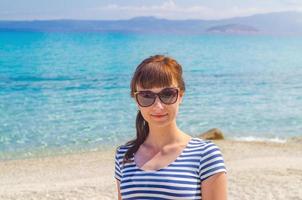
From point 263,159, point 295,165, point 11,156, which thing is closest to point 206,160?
point 295,165

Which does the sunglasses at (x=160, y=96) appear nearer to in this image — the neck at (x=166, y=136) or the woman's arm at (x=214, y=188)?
the neck at (x=166, y=136)

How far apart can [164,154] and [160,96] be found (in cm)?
26

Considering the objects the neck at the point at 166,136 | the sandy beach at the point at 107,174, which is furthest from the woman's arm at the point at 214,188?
the sandy beach at the point at 107,174

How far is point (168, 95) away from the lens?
2795 mm

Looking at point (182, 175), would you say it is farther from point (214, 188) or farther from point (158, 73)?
point (158, 73)

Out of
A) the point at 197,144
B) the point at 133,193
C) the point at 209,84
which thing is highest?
the point at 197,144

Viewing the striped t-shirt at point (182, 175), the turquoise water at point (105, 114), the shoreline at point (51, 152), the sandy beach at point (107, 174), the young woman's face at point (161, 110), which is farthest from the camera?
the turquoise water at point (105, 114)

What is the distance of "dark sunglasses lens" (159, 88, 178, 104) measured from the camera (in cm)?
279

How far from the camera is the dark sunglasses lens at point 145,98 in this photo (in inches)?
111

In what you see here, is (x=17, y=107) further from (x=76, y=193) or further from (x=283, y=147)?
(x=76, y=193)

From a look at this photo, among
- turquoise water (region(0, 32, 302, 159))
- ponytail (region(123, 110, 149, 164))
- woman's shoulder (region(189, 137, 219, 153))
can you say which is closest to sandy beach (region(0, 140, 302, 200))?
turquoise water (region(0, 32, 302, 159))

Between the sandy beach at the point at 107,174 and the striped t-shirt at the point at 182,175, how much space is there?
6100mm

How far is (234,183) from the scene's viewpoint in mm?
9586

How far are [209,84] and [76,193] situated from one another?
27.6 m
